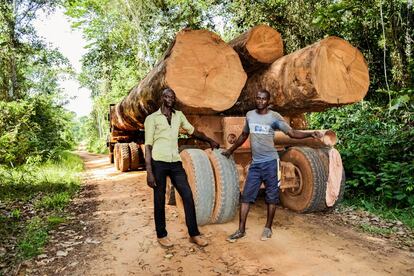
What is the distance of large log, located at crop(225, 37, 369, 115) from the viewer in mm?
4438

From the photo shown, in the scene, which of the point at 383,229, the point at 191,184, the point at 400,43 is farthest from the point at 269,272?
the point at 400,43

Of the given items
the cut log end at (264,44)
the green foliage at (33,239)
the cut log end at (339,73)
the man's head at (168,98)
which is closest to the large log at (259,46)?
the cut log end at (264,44)

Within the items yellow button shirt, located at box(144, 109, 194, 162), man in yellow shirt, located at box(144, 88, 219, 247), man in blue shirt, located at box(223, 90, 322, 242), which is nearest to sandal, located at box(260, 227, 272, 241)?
man in blue shirt, located at box(223, 90, 322, 242)

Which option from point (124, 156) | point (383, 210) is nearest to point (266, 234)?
point (383, 210)

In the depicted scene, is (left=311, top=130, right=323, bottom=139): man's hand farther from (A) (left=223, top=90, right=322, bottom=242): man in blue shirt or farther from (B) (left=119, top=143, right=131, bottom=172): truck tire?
(B) (left=119, top=143, right=131, bottom=172): truck tire

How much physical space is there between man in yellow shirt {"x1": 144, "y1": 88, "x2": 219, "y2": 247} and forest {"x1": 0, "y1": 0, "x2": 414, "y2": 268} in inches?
67.9

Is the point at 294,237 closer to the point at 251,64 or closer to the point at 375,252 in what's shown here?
the point at 375,252

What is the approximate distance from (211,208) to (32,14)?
16.4 m

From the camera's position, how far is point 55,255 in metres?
4.20

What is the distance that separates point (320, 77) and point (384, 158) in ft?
10.1

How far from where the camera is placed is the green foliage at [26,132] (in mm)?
10922

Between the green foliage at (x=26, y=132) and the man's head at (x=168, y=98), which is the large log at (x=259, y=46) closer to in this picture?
the man's head at (x=168, y=98)

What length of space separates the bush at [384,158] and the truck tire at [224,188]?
2738 mm

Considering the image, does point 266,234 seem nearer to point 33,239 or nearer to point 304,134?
point 304,134
